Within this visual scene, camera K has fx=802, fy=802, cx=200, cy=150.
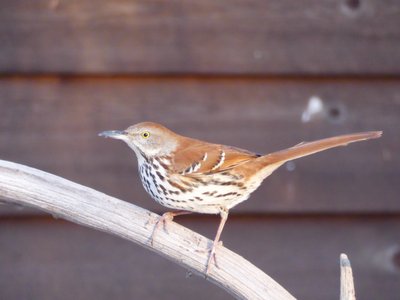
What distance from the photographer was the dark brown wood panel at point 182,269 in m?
2.75

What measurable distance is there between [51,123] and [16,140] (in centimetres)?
13

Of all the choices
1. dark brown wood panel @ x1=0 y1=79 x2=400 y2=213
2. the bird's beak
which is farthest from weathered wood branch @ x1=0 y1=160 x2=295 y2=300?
dark brown wood panel @ x1=0 y1=79 x2=400 y2=213

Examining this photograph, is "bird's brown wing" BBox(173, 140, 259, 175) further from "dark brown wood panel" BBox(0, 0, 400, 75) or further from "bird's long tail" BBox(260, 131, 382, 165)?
"dark brown wood panel" BBox(0, 0, 400, 75)

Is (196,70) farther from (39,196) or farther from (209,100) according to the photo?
(39,196)

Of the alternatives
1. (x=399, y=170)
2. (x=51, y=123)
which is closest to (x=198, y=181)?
(x=51, y=123)

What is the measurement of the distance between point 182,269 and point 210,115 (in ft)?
1.79

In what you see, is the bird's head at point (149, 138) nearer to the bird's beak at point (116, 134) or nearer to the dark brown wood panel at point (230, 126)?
the bird's beak at point (116, 134)

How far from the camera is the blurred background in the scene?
8.70 feet

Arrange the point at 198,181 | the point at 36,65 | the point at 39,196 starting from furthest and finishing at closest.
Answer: the point at 36,65 < the point at 198,181 < the point at 39,196

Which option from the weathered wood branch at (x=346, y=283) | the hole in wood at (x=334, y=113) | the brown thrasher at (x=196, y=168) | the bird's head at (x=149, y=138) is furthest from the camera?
the hole in wood at (x=334, y=113)

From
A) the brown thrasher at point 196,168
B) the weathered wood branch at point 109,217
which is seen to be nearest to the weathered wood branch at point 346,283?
the weathered wood branch at point 109,217

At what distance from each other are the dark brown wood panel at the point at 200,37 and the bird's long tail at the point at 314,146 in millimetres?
569

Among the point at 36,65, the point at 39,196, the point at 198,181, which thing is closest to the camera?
the point at 39,196

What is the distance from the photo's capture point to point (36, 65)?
103 inches
